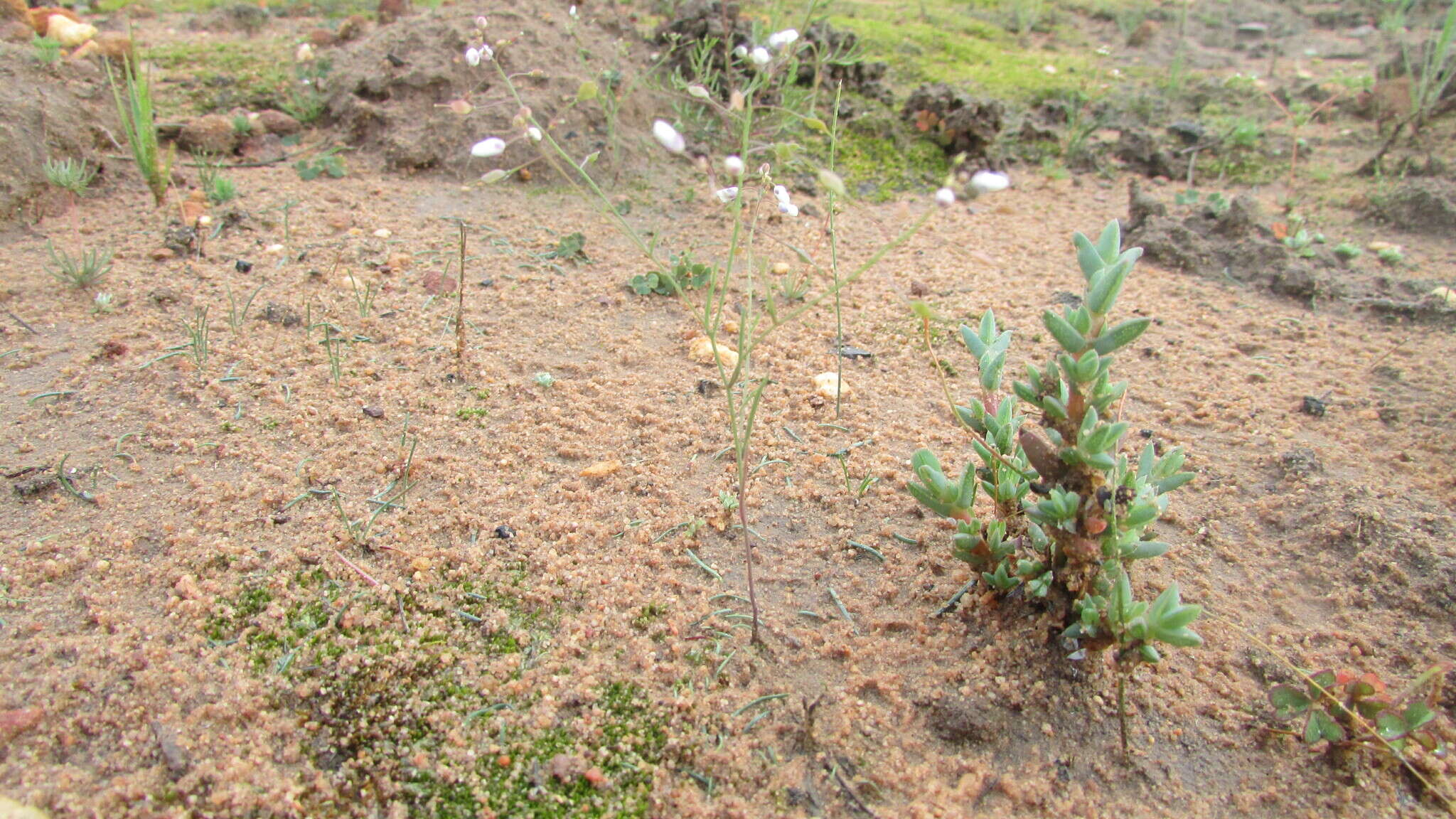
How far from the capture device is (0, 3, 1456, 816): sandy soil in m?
1.51

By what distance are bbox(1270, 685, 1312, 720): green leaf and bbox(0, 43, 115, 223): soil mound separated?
381 centimetres

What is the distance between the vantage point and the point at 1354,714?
1521 millimetres

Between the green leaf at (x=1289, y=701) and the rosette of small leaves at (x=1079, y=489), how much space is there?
0.83ft

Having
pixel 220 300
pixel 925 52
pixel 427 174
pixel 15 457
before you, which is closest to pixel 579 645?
pixel 15 457

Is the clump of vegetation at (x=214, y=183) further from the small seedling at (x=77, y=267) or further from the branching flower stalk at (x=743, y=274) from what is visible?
the branching flower stalk at (x=743, y=274)

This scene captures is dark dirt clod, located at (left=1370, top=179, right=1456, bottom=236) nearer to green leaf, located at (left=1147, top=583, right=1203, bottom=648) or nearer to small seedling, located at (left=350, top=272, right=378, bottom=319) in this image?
green leaf, located at (left=1147, top=583, right=1203, bottom=648)

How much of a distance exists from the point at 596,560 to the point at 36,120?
274cm

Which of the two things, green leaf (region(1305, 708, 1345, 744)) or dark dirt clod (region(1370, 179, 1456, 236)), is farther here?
dark dirt clod (region(1370, 179, 1456, 236))

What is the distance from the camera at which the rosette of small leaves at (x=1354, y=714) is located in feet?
4.90

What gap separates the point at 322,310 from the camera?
263cm

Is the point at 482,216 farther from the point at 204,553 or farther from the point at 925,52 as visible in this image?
the point at 925,52

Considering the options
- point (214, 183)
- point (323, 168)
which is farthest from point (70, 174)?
point (323, 168)

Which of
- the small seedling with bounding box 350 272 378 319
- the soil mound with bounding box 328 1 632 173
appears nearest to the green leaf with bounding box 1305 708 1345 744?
the small seedling with bounding box 350 272 378 319

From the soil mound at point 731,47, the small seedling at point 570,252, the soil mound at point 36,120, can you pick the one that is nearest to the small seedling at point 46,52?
the soil mound at point 36,120
